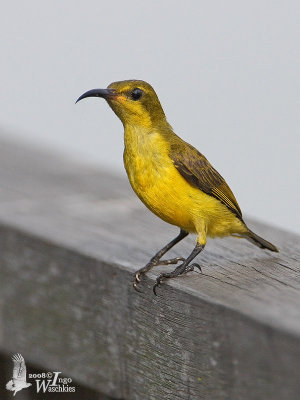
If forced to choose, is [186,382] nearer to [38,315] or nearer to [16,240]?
[38,315]

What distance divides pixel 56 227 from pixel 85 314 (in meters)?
0.62

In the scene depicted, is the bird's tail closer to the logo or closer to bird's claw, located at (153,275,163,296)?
bird's claw, located at (153,275,163,296)

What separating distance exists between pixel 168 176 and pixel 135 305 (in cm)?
109

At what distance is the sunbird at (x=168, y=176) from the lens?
3.81 meters

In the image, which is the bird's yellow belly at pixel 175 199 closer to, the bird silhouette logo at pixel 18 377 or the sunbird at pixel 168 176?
the sunbird at pixel 168 176

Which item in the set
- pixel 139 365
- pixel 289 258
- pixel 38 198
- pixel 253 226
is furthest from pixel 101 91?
pixel 139 365

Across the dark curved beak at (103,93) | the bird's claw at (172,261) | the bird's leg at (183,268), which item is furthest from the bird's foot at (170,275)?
the dark curved beak at (103,93)

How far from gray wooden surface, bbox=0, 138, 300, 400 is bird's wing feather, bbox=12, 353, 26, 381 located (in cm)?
4

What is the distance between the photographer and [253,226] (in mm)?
4023

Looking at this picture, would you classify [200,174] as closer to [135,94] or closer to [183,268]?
[135,94]

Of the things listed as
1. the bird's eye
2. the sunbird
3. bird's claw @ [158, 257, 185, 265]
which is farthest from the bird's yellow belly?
the bird's eye

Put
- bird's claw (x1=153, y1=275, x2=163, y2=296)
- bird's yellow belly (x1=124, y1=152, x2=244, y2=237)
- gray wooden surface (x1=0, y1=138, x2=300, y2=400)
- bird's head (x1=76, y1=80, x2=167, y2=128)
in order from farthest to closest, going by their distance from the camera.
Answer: bird's head (x1=76, y1=80, x2=167, y2=128)
bird's yellow belly (x1=124, y1=152, x2=244, y2=237)
bird's claw (x1=153, y1=275, x2=163, y2=296)
gray wooden surface (x1=0, y1=138, x2=300, y2=400)

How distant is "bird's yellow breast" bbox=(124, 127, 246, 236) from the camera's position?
12.5 ft

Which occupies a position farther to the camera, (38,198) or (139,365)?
(38,198)
